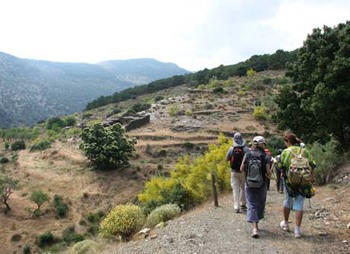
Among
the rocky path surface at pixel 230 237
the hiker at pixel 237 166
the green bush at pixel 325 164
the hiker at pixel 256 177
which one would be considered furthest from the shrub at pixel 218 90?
the hiker at pixel 256 177

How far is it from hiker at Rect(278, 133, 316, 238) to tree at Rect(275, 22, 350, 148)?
6.18m

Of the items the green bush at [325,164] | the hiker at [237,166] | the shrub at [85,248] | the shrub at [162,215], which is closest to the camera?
the hiker at [237,166]

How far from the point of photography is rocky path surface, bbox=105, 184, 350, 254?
178 inches

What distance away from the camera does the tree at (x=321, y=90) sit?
982 cm

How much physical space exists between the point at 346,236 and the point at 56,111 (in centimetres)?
12575

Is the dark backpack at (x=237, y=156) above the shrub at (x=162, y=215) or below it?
above

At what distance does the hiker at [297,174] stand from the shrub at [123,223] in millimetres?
4312

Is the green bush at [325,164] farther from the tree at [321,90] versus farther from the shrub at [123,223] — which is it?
the shrub at [123,223]

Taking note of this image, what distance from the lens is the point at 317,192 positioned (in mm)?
7926

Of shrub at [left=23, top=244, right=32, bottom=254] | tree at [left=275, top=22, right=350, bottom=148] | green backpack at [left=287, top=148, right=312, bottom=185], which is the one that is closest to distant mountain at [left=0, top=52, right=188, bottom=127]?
shrub at [left=23, top=244, right=32, bottom=254]

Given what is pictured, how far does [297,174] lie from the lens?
14.5 ft

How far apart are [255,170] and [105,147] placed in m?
21.7

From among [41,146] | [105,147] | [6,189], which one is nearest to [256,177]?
[105,147]

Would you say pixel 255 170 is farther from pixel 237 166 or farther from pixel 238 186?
pixel 238 186
